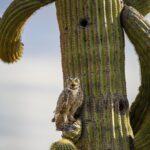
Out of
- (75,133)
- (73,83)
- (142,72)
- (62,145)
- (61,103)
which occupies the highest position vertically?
(142,72)

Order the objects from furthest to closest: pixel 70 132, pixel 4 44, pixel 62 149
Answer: pixel 4 44
pixel 70 132
pixel 62 149

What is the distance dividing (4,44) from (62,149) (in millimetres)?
3086

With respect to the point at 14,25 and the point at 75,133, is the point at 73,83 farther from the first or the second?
the point at 14,25

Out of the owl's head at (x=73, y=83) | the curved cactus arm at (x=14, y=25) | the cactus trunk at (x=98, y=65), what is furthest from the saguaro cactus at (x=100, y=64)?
the curved cactus arm at (x=14, y=25)

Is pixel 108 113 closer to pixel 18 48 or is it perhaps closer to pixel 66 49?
pixel 66 49

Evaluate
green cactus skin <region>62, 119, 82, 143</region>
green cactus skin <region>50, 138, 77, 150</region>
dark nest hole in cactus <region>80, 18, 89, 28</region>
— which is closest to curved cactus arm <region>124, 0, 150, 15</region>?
dark nest hole in cactus <region>80, 18, 89, 28</region>

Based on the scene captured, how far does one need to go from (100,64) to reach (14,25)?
189cm

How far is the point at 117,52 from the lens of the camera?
1115cm

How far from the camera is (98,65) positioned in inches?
430

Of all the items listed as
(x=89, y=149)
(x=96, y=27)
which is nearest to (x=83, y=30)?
(x=96, y=27)

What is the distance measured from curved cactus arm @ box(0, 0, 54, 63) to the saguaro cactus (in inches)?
19.8

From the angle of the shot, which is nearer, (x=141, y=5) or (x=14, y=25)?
(x=14, y=25)

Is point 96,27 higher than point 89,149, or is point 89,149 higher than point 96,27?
point 96,27

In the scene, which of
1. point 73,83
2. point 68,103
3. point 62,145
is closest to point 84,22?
point 73,83
